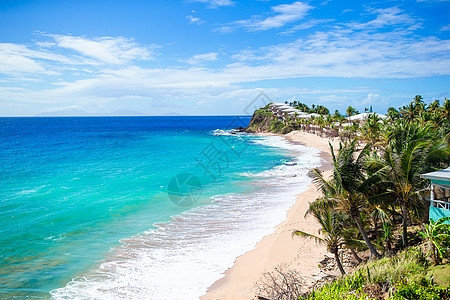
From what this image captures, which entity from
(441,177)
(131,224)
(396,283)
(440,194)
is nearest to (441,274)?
(396,283)

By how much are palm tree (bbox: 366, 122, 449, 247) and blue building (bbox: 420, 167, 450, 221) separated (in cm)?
69

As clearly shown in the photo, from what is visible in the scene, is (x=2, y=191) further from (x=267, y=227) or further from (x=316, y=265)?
(x=316, y=265)

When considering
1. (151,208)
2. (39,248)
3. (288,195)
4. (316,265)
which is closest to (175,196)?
(151,208)

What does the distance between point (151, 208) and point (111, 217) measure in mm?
3177

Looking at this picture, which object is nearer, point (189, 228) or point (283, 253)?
point (283, 253)

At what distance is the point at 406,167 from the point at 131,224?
16.7 m

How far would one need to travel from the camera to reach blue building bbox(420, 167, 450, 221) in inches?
375

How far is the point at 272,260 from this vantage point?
Answer: 14156 millimetres

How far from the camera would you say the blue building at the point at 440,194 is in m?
9.52

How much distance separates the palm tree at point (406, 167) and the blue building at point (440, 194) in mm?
689

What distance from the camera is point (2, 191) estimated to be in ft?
90.0

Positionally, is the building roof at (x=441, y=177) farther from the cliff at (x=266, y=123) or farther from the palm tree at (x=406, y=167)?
the cliff at (x=266, y=123)

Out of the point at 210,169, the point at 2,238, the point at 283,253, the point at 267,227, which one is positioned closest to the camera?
the point at 283,253

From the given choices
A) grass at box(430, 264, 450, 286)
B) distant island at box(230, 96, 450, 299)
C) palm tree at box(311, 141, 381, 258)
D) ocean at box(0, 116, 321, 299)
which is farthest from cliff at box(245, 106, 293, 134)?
grass at box(430, 264, 450, 286)
